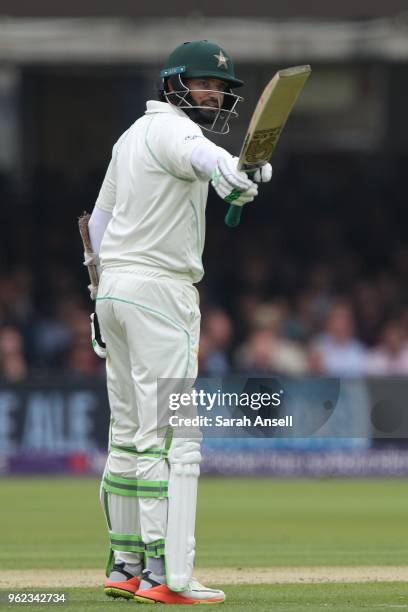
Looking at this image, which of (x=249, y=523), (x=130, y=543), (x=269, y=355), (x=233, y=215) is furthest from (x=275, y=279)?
(x=233, y=215)

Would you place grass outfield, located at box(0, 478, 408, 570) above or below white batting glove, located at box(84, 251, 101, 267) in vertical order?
below

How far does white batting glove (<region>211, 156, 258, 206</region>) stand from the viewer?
515cm

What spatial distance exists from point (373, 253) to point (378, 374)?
4347 mm

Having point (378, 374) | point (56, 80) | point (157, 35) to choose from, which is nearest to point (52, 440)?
point (378, 374)

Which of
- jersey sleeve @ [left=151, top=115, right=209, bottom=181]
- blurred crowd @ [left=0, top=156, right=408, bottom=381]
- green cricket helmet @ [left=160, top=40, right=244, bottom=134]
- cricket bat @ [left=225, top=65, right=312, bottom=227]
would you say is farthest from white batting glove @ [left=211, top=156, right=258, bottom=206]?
blurred crowd @ [left=0, top=156, right=408, bottom=381]

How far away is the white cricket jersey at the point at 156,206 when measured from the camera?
221 inches

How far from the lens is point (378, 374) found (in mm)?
12758

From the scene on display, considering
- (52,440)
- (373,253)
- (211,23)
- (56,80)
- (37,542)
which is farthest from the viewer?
(56,80)

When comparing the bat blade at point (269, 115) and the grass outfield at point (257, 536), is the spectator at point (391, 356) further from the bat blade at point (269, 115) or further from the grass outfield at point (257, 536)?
the bat blade at point (269, 115)

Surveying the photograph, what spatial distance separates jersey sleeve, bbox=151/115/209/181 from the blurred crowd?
23.2 feet

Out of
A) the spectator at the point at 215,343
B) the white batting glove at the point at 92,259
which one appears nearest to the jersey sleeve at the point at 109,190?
the white batting glove at the point at 92,259

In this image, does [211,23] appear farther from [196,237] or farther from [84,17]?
[196,237]

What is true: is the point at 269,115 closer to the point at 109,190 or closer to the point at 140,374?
the point at 109,190

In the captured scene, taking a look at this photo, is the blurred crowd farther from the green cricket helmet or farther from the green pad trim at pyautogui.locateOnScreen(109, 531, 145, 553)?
the green cricket helmet
